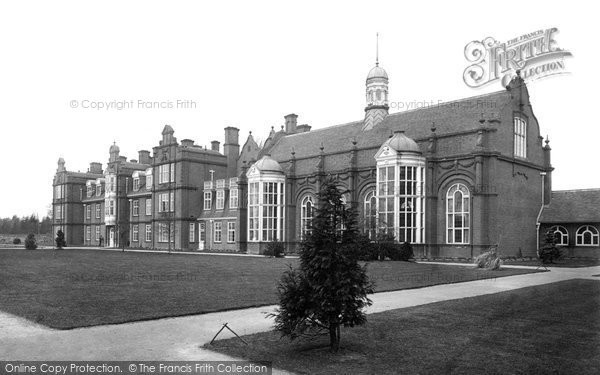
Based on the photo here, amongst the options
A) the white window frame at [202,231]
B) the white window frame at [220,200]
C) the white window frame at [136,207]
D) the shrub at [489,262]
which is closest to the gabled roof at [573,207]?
the shrub at [489,262]

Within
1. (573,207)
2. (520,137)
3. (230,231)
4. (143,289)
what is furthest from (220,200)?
(143,289)

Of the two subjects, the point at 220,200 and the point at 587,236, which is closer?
the point at 587,236

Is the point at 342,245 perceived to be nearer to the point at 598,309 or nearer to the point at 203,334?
the point at 203,334

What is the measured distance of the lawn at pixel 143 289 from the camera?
1297cm

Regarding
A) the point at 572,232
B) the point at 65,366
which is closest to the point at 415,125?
the point at 572,232

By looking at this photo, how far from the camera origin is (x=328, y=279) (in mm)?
9281

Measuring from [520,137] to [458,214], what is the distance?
798 centimetres

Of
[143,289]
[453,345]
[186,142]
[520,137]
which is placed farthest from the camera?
[186,142]

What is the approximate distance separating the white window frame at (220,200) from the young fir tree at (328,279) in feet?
149

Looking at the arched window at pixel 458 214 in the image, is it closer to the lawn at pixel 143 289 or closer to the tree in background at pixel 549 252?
the tree in background at pixel 549 252

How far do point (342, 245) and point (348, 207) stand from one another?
29.4 inches

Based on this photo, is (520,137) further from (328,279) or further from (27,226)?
(27,226)

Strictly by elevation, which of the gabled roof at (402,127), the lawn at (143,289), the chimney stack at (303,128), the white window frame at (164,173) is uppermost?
the chimney stack at (303,128)

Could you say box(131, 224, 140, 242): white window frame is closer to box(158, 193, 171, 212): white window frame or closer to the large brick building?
the large brick building
